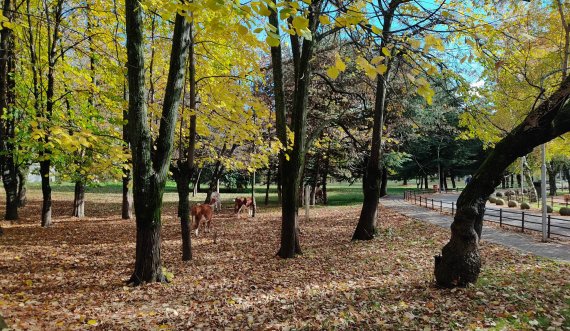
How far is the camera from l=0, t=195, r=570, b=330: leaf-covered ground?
16.6ft

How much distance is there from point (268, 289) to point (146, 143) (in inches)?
138

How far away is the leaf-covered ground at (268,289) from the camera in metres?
5.05

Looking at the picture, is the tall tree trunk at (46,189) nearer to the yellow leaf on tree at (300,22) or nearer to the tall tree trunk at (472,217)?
the tall tree trunk at (472,217)

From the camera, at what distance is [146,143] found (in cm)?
657

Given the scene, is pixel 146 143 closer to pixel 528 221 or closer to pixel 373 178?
pixel 373 178

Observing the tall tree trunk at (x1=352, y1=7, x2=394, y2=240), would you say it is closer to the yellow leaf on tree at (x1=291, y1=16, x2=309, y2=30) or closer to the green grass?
the yellow leaf on tree at (x1=291, y1=16, x2=309, y2=30)

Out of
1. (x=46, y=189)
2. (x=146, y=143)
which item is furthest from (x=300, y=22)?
(x=46, y=189)

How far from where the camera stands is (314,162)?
2672 centimetres

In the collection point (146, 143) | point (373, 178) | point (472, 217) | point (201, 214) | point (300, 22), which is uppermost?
point (300, 22)

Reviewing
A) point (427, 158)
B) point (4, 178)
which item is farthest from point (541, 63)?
point (427, 158)

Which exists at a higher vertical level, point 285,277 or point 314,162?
point 314,162

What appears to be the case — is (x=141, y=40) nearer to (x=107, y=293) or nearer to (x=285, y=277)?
(x=107, y=293)

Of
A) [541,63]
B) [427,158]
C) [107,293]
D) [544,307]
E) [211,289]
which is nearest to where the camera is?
[544,307]

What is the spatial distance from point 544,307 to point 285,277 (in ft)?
14.8
